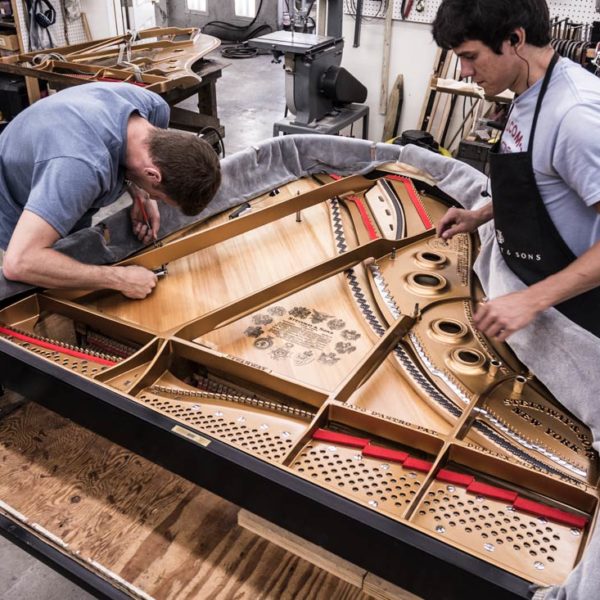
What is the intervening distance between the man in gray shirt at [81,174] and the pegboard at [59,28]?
6.59 m

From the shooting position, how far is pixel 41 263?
2.33 metres

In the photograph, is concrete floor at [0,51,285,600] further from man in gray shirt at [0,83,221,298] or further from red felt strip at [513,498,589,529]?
red felt strip at [513,498,589,529]

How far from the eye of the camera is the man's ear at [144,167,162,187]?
2.56 metres

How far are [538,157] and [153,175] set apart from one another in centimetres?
150

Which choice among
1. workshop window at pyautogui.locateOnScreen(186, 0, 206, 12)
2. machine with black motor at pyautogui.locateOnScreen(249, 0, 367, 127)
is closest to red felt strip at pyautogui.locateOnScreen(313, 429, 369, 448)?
machine with black motor at pyautogui.locateOnScreen(249, 0, 367, 127)

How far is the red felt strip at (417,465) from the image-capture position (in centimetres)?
182

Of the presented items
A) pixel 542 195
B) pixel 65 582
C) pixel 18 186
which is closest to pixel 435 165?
pixel 542 195

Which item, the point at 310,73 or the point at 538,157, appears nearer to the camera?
the point at 538,157

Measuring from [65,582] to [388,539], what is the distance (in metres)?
1.88

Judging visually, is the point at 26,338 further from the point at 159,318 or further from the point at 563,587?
the point at 563,587

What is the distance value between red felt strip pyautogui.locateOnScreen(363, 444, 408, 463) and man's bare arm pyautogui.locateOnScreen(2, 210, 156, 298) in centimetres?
131

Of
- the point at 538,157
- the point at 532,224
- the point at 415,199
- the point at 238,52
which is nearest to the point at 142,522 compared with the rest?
the point at 532,224

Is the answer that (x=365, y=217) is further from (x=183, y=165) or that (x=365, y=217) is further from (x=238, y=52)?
(x=238, y=52)

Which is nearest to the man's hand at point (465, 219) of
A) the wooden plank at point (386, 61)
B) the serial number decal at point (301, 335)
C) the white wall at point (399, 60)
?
the serial number decal at point (301, 335)
